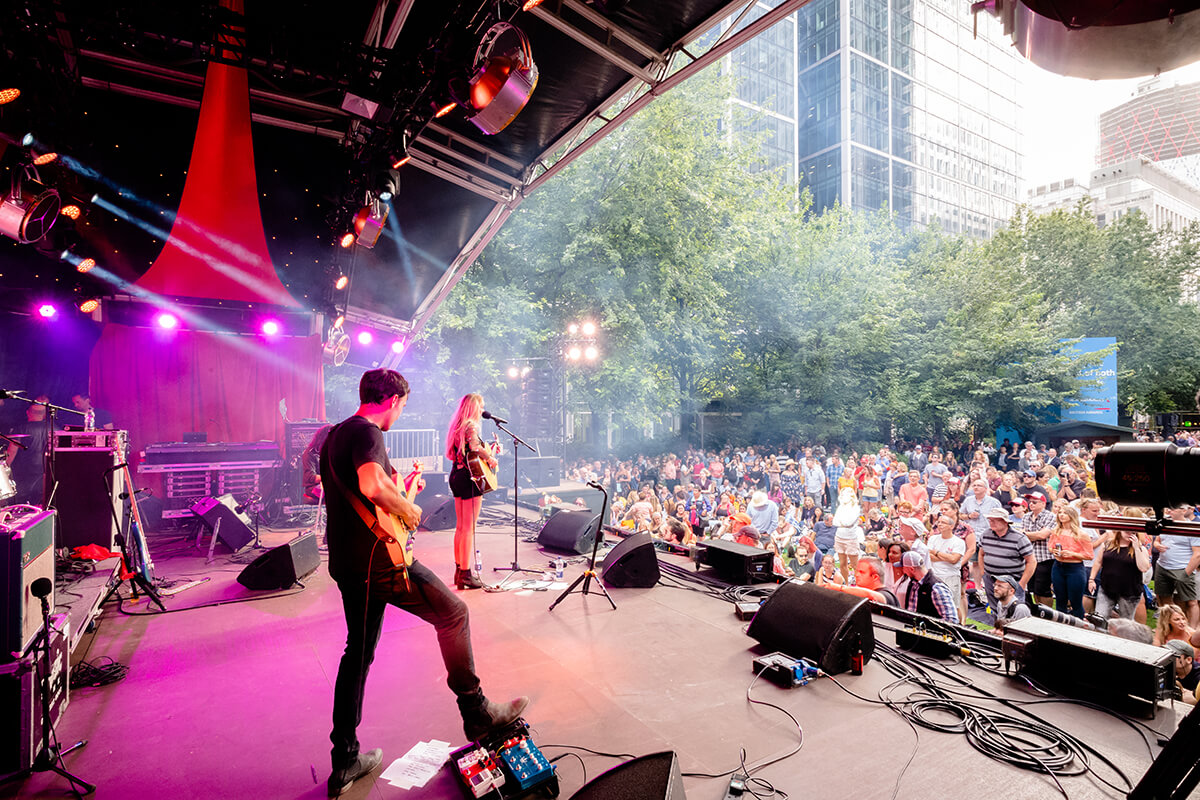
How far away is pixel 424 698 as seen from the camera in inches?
124

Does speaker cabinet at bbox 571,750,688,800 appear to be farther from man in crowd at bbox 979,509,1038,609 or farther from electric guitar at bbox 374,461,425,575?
man in crowd at bbox 979,509,1038,609

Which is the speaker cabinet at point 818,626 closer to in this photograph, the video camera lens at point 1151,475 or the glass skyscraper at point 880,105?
the video camera lens at point 1151,475

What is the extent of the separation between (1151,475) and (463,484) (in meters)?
4.06

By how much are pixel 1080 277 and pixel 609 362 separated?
21.7 m

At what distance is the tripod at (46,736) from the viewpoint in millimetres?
2352

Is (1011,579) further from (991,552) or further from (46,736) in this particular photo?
(46,736)

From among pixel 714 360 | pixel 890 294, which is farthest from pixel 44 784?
pixel 890 294

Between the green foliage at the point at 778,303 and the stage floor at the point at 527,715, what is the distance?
34.3ft

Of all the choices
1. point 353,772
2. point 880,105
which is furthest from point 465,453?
point 880,105

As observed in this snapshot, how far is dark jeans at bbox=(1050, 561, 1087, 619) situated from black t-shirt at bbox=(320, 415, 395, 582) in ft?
20.7

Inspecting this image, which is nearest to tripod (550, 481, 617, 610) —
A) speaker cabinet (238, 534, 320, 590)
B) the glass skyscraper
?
speaker cabinet (238, 534, 320, 590)

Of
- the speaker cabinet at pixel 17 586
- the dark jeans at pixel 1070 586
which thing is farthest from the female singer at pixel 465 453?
the dark jeans at pixel 1070 586

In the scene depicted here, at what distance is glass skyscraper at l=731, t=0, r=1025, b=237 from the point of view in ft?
146

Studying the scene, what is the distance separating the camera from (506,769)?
233cm
